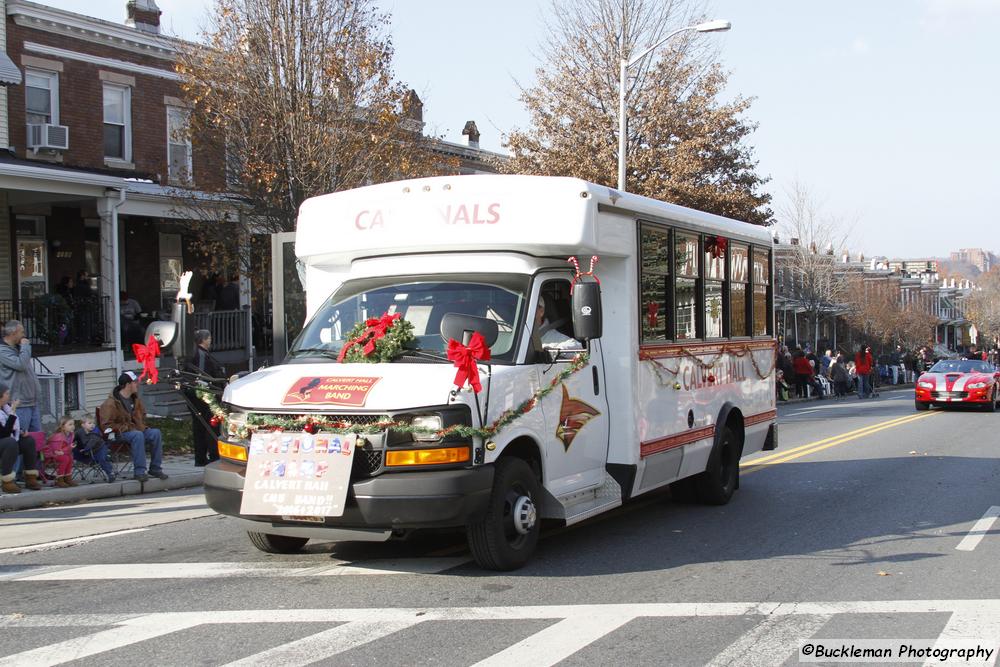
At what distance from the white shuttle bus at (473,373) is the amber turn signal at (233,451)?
17 millimetres

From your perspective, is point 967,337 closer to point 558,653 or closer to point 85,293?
point 85,293

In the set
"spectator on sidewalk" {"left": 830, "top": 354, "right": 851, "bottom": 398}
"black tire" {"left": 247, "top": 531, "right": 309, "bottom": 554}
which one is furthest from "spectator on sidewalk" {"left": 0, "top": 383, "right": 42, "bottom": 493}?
"spectator on sidewalk" {"left": 830, "top": 354, "right": 851, "bottom": 398}

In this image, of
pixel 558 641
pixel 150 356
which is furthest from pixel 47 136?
pixel 558 641

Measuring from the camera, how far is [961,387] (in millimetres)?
25562

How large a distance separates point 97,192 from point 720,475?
572 inches

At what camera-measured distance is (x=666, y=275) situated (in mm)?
8883

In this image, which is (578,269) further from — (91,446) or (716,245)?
(91,446)

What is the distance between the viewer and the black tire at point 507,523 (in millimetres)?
6730

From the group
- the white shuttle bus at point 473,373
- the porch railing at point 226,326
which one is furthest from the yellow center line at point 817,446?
the porch railing at point 226,326

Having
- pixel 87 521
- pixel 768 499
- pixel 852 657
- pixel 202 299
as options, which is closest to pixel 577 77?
pixel 202 299

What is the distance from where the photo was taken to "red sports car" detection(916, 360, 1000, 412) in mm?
25422

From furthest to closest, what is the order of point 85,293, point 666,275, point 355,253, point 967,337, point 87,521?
point 967,337
point 85,293
point 87,521
point 666,275
point 355,253

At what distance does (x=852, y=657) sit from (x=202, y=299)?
22.0m

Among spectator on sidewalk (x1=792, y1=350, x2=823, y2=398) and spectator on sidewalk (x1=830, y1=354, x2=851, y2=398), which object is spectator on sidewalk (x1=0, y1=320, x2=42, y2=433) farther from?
spectator on sidewalk (x1=830, y1=354, x2=851, y2=398)
